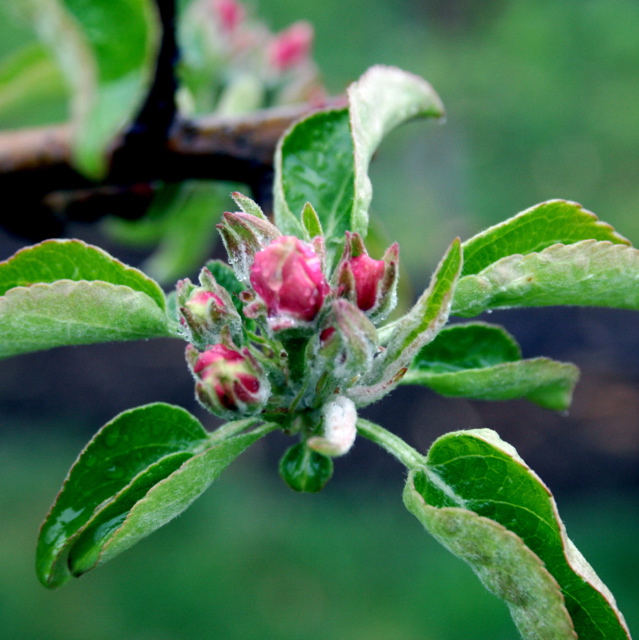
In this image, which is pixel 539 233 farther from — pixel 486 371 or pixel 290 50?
pixel 290 50

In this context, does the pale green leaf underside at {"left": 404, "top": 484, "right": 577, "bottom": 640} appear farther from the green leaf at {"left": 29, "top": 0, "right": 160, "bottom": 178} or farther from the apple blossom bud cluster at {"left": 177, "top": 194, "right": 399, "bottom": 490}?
the green leaf at {"left": 29, "top": 0, "right": 160, "bottom": 178}

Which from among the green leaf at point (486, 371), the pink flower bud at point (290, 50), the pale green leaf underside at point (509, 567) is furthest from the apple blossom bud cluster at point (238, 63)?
the pale green leaf underside at point (509, 567)

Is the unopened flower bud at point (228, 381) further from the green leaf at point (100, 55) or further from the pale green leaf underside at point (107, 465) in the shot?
the green leaf at point (100, 55)

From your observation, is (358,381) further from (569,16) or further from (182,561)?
(569,16)

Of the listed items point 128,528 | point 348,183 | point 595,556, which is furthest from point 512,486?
point 595,556

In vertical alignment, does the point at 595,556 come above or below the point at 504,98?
below
